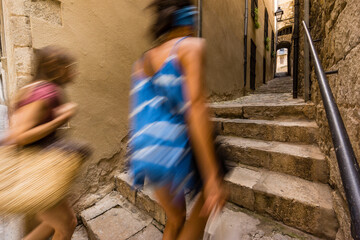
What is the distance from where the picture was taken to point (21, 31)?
1.65 meters

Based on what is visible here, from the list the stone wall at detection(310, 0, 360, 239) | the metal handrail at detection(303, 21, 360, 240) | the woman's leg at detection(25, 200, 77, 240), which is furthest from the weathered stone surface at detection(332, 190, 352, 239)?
the woman's leg at detection(25, 200, 77, 240)

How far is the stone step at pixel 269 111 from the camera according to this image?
7.55 ft

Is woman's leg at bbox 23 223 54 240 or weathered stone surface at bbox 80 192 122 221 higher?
woman's leg at bbox 23 223 54 240

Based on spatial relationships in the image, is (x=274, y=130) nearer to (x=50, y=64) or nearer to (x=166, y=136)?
(x=166, y=136)

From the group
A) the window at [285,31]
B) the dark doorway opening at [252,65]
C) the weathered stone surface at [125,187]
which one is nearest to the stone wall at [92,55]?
the weathered stone surface at [125,187]

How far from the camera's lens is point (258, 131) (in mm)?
2375

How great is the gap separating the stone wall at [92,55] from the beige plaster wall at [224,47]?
7.26 ft

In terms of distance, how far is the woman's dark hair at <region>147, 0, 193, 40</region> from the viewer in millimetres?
842

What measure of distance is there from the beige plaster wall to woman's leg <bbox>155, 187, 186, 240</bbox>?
3659 mm

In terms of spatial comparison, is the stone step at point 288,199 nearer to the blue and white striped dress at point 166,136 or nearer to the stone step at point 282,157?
the stone step at point 282,157

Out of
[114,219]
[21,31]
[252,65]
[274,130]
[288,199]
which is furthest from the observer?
[252,65]

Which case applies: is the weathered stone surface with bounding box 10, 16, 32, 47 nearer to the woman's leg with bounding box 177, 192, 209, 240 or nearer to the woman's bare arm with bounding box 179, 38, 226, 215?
the woman's bare arm with bounding box 179, 38, 226, 215

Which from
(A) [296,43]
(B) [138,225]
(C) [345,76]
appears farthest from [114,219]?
(A) [296,43]

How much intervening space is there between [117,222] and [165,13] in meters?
1.97
